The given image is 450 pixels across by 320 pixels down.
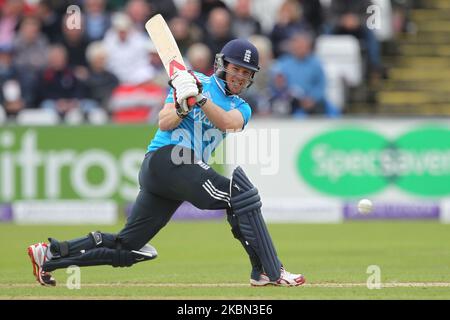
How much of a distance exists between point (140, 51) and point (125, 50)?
0.26 m

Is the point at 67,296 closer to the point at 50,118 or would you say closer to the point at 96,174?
the point at 96,174

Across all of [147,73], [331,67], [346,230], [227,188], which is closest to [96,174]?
[147,73]

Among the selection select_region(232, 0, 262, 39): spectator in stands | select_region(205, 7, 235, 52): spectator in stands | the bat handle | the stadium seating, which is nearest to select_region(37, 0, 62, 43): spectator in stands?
select_region(205, 7, 235, 52): spectator in stands

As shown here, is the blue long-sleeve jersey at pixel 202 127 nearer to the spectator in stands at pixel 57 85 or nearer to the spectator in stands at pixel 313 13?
the spectator in stands at pixel 57 85

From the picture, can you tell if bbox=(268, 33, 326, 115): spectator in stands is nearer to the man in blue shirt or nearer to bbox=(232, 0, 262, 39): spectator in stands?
the man in blue shirt

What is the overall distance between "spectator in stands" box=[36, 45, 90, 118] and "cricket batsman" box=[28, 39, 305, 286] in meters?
8.79

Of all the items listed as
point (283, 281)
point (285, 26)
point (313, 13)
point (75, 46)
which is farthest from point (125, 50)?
point (283, 281)

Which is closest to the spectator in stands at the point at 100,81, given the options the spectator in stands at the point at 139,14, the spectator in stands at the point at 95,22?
the spectator in stands at the point at 95,22

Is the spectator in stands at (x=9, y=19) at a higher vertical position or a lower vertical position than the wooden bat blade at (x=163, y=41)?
higher

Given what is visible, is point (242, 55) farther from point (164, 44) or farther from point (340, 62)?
point (340, 62)

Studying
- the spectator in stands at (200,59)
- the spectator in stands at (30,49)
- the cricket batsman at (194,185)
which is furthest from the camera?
the spectator in stands at (30,49)

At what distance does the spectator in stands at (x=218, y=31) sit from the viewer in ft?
58.3

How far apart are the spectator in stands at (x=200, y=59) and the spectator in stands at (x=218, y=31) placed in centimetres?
56

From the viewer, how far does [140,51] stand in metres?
17.7
